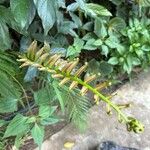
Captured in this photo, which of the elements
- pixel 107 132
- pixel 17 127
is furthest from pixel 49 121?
pixel 107 132

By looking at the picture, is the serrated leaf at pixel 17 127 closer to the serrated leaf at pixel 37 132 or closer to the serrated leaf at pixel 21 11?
the serrated leaf at pixel 37 132

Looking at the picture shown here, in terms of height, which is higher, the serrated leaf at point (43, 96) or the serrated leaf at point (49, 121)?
the serrated leaf at point (43, 96)

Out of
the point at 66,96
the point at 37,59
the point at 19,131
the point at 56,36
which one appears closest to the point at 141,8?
the point at 56,36

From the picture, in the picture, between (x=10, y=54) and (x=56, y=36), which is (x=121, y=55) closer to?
(x=56, y=36)

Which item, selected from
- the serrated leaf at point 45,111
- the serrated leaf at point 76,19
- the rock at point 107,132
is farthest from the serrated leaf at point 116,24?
the serrated leaf at point 45,111

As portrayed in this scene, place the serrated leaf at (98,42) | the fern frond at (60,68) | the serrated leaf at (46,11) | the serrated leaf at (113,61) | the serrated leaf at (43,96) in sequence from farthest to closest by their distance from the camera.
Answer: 1. the serrated leaf at (113,61)
2. the serrated leaf at (98,42)
3. the serrated leaf at (43,96)
4. the fern frond at (60,68)
5. the serrated leaf at (46,11)

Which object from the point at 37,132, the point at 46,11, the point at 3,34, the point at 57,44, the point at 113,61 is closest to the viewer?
the point at 46,11

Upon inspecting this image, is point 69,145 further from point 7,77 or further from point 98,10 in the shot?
point 98,10
